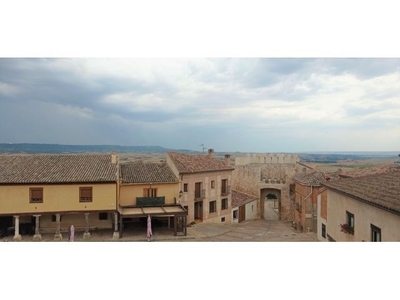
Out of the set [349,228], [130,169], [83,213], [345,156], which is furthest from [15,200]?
[345,156]

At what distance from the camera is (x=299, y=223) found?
1433 cm

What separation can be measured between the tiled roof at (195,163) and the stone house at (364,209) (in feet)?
16.7

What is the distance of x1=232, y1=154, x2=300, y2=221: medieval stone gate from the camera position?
54.9ft

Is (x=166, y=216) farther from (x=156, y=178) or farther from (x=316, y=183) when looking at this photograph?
(x=316, y=183)

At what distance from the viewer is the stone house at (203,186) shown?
12.1 meters

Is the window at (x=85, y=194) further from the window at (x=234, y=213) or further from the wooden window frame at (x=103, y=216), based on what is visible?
the window at (x=234, y=213)

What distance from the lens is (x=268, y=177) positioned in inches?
679

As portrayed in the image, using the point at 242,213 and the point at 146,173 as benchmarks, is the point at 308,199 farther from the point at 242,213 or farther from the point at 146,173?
the point at 146,173

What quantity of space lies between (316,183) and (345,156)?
5.40 feet

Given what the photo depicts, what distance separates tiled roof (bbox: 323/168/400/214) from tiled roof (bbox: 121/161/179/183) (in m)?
5.39

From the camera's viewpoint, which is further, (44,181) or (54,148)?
(54,148)

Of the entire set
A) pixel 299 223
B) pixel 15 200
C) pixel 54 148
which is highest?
pixel 54 148

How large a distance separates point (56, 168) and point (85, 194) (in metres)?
1.35

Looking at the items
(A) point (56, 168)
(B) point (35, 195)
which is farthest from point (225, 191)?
(B) point (35, 195)
